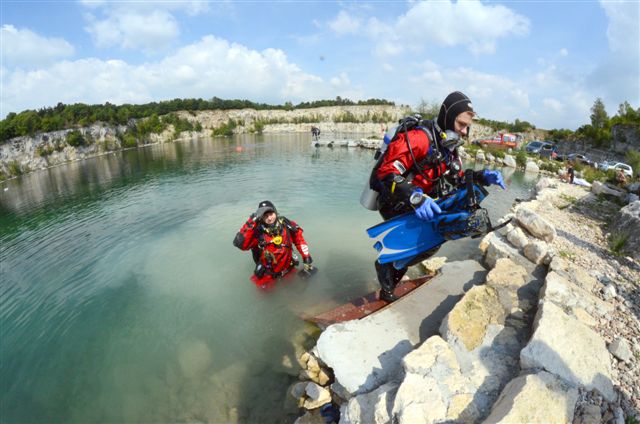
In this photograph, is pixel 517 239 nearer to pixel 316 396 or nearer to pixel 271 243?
pixel 316 396

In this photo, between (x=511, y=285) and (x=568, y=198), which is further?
(x=568, y=198)

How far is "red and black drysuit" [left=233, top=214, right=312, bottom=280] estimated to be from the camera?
249 inches

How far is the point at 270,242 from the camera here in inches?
260

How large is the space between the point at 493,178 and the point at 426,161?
79 centimetres

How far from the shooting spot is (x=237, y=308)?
20.7ft

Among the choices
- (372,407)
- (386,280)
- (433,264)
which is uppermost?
(386,280)

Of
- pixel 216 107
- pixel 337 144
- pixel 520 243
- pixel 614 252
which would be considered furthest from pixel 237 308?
pixel 216 107

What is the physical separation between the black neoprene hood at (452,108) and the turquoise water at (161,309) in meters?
4.05

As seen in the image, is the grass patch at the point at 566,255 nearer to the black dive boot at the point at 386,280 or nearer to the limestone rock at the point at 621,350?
the limestone rock at the point at 621,350

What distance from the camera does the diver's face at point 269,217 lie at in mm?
6266

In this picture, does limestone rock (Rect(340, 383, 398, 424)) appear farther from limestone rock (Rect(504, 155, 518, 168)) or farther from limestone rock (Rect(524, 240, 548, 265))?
limestone rock (Rect(504, 155, 518, 168))

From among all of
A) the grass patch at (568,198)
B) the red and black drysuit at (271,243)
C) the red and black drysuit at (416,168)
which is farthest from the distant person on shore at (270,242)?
the grass patch at (568,198)

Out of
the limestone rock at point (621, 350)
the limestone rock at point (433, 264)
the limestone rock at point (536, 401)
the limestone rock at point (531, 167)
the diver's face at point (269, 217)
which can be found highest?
the diver's face at point (269, 217)

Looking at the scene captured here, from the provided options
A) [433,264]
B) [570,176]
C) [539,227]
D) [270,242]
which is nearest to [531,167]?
[570,176]
